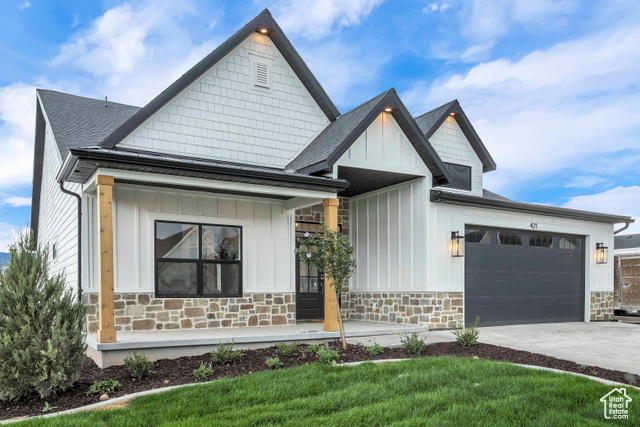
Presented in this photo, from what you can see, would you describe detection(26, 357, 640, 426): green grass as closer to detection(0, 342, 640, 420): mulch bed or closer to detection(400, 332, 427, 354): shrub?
detection(0, 342, 640, 420): mulch bed

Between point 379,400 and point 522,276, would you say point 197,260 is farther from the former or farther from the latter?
point 522,276

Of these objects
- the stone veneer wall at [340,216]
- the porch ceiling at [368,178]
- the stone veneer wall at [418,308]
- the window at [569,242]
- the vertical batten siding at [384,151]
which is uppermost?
the vertical batten siding at [384,151]

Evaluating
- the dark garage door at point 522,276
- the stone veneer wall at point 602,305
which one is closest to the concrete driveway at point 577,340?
the dark garage door at point 522,276

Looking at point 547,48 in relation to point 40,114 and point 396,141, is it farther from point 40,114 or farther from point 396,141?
point 40,114

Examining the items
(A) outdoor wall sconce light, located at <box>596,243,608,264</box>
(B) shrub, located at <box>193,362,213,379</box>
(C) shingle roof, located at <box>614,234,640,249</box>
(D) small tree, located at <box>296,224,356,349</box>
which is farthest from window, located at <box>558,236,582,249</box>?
(B) shrub, located at <box>193,362,213,379</box>

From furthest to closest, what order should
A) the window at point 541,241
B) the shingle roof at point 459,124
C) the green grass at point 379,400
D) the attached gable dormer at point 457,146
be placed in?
the attached gable dormer at point 457,146
the shingle roof at point 459,124
the window at point 541,241
the green grass at point 379,400

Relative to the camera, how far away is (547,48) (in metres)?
13.2

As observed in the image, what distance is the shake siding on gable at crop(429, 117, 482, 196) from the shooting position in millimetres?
13594

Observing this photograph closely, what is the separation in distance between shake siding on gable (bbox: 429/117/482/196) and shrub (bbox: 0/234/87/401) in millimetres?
10181

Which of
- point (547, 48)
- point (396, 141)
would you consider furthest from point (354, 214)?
point (547, 48)

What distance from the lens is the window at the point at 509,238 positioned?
39.9 feet

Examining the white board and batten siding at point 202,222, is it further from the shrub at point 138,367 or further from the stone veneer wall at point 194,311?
the shrub at point 138,367

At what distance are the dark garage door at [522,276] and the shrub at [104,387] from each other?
26.7 ft

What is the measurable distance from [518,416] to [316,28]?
13.0 meters
